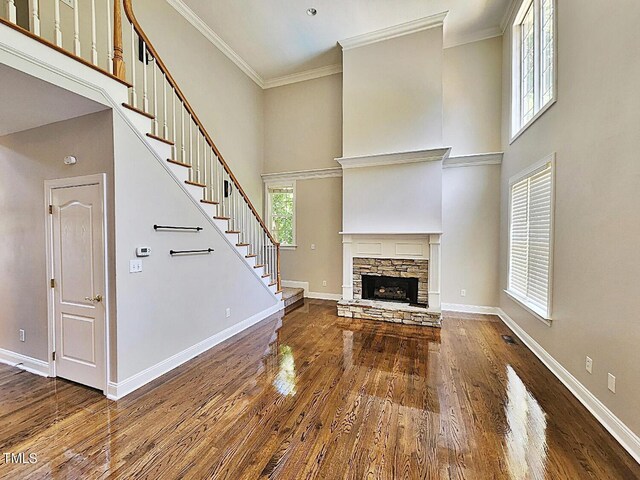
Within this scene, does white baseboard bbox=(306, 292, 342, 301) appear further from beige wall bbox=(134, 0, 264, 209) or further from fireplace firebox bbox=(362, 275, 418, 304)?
beige wall bbox=(134, 0, 264, 209)

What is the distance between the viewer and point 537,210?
3.57m

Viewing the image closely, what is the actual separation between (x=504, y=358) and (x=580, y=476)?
5.79ft

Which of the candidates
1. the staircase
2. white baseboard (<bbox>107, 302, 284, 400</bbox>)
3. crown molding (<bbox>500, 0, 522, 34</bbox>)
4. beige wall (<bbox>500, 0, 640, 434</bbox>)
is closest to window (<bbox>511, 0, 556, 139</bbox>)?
crown molding (<bbox>500, 0, 522, 34</bbox>)

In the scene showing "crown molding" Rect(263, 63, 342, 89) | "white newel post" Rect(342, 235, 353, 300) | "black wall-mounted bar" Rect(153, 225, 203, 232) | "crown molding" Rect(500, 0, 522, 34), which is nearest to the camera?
"black wall-mounted bar" Rect(153, 225, 203, 232)

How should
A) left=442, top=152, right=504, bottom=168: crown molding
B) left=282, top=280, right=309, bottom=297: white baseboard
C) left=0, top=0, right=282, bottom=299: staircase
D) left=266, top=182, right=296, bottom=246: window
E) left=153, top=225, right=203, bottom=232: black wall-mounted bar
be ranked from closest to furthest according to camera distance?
left=0, top=0, right=282, bottom=299: staircase < left=153, top=225, right=203, bottom=232: black wall-mounted bar < left=442, top=152, right=504, bottom=168: crown molding < left=282, top=280, right=309, bottom=297: white baseboard < left=266, top=182, right=296, bottom=246: window

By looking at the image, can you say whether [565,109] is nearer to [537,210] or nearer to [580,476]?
[537,210]

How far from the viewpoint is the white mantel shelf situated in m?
4.76

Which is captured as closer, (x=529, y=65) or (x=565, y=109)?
(x=565, y=109)

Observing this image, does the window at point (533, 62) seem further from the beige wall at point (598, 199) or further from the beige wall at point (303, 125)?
the beige wall at point (303, 125)

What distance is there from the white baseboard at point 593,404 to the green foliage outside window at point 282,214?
4803 mm

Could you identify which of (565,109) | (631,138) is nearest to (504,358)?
(631,138)

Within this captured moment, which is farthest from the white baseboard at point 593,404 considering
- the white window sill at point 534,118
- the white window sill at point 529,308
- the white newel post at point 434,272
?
the white window sill at point 534,118

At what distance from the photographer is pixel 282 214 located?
6.76m

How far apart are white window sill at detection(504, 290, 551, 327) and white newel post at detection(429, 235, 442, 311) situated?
1.04 m
